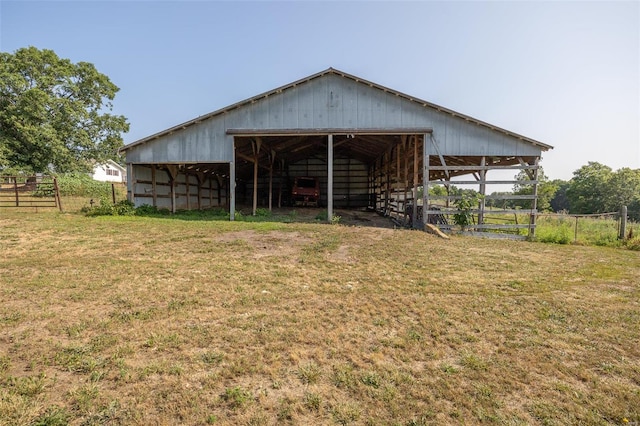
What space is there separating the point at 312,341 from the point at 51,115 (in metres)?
42.6

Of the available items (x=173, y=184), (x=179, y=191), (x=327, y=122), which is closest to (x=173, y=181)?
(x=173, y=184)

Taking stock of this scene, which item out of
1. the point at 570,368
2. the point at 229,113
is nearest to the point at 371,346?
the point at 570,368

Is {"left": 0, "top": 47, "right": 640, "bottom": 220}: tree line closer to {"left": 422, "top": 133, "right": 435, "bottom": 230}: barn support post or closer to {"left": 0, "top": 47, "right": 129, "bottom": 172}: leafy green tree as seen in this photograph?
{"left": 0, "top": 47, "right": 129, "bottom": 172}: leafy green tree

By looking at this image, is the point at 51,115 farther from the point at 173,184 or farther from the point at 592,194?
the point at 592,194

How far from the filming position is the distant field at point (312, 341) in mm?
2676

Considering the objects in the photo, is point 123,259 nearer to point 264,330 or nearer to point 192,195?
point 264,330

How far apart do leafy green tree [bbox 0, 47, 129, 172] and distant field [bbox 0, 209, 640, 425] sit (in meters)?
32.7

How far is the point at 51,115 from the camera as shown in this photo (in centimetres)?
3281

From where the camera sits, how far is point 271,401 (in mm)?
2760

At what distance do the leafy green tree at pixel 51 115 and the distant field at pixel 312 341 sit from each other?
32.7 m

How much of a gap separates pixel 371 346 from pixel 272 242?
252 inches

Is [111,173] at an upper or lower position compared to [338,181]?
upper

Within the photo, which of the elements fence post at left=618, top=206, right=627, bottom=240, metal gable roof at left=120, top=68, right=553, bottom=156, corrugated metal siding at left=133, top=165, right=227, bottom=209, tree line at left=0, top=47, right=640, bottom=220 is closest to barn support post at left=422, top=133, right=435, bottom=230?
metal gable roof at left=120, top=68, right=553, bottom=156

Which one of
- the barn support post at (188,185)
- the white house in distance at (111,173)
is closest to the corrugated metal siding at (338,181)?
the barn support post at (188,185)
